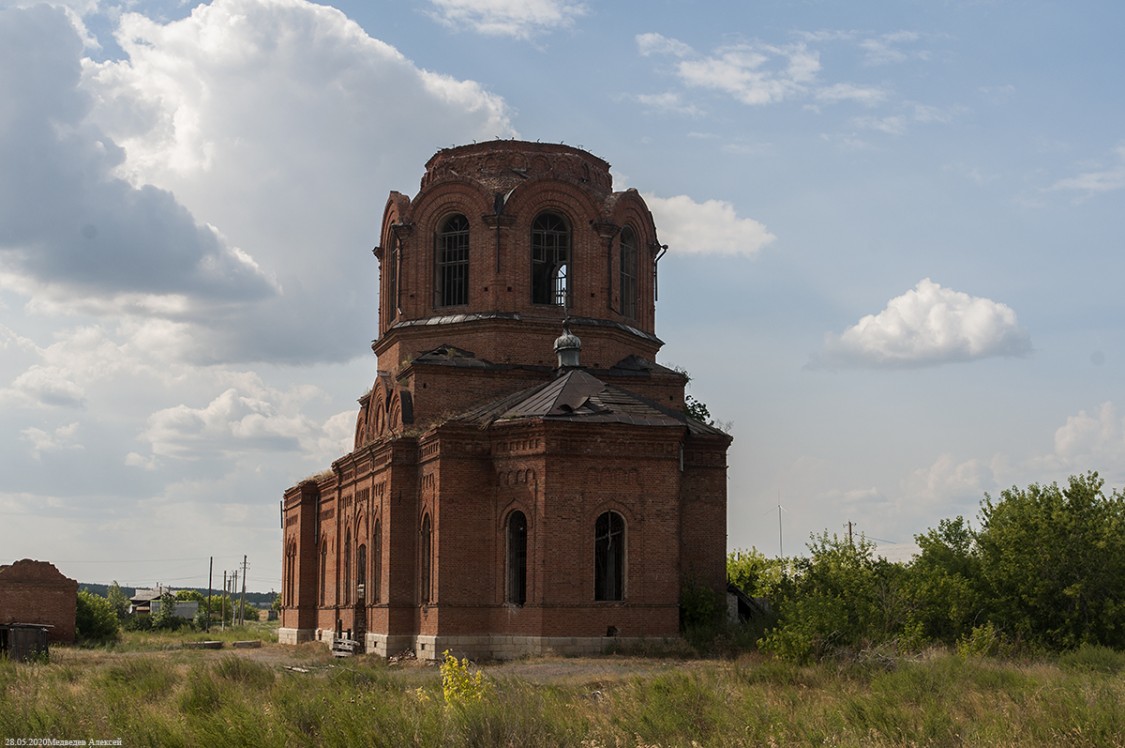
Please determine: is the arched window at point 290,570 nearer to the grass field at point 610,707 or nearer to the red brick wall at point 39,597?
the red brick wall at point 39,597

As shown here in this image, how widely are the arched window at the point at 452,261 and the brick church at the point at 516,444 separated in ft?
0.16

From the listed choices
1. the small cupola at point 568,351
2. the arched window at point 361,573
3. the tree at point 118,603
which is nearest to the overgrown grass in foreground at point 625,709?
the small cupola at point 568,351

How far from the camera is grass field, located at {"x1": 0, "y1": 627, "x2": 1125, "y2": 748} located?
13.4 m

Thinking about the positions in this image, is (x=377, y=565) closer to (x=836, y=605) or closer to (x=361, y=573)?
(x=361, y=573)

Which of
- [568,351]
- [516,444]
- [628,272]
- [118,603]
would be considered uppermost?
[628,272]

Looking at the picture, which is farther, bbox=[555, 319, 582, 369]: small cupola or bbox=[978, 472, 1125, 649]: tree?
bbox=[555, 319, 582, 369]: small cupola

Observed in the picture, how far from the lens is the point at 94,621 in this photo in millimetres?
42469

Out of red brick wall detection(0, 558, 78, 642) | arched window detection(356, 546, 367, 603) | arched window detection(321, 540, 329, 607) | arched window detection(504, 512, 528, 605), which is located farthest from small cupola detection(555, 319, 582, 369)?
red brick wall detection(0, 558, 78, 642)

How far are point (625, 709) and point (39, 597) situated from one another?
28511mm

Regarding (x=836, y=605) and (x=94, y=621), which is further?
(x=94, y=621)

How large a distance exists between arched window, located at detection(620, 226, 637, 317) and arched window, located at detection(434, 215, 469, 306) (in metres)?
4.24

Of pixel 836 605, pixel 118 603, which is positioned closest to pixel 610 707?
pixel 836 605

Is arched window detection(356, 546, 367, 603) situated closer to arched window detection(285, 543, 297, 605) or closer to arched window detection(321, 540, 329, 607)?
arched window detection(321, 540, 329, 607)

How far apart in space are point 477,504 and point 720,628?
19.4 feet
